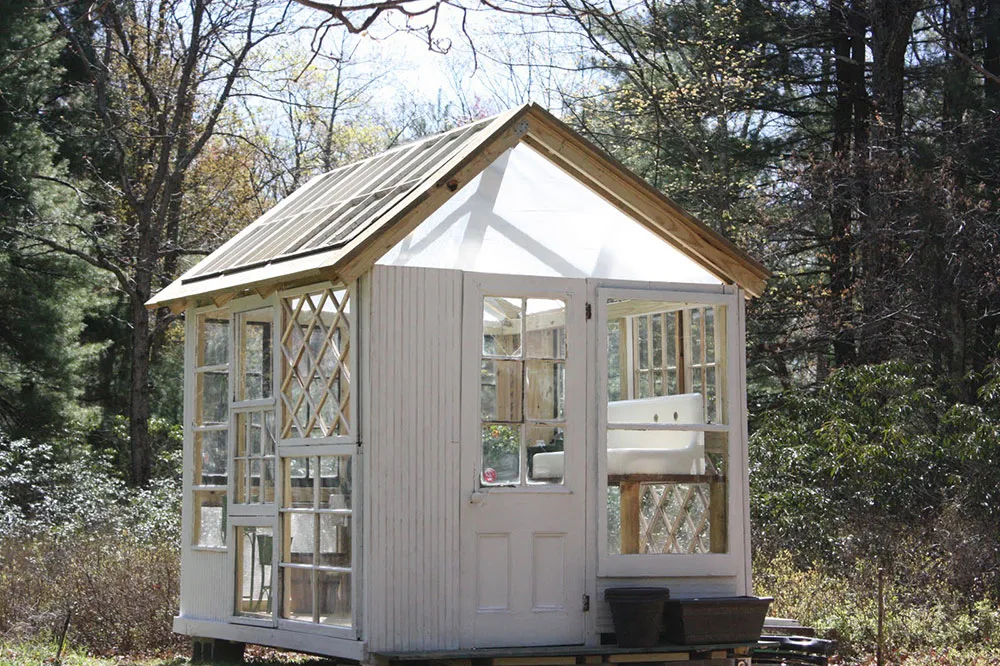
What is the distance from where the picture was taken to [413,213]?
752 cm

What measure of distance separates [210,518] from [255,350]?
1310 millimetres

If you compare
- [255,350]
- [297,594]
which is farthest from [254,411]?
[297,594]

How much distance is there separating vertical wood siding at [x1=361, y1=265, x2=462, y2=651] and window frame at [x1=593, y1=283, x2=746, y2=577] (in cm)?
93

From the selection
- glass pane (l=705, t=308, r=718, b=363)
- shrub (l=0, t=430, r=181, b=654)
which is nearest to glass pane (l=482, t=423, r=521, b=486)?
glass pane (l=705, t=308, r=718, b=363)

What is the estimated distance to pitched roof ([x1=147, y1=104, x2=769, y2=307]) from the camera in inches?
294

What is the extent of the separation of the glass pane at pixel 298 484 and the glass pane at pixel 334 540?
0.26 meters

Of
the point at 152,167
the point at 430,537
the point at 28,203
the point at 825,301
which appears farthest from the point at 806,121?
the point at 430,537

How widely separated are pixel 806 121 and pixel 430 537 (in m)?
11.9

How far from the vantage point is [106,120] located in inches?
670

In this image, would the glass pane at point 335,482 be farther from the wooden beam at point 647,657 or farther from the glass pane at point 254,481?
the wooden beam at point 647,657

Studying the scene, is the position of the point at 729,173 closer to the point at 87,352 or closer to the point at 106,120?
the point at 106,120

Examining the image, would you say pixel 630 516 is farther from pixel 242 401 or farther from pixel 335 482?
pixel 242 401

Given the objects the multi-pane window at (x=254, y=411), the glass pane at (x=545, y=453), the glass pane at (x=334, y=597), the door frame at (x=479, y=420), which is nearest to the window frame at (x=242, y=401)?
the multi-pane window at (x=254, y=411)

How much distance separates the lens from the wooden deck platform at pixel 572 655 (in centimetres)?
715
